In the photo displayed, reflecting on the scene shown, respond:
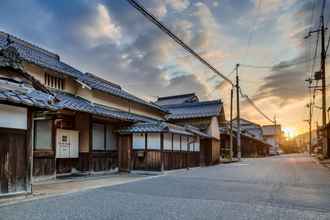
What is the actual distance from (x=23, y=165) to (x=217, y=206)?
551cm

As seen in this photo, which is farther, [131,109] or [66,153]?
[131,109]

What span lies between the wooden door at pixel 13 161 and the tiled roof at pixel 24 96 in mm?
895

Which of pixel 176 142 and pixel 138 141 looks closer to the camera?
pixel 138 141

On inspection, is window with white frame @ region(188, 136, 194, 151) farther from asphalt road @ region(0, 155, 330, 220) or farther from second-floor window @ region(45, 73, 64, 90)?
asphalt road @ region(0, 155, 330, 220)

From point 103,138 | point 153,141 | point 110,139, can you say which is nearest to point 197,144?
point 153,141

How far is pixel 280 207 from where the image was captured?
7.34 metres

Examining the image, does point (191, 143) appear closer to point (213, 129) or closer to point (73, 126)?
point (213, 129)

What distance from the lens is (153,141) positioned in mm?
17203

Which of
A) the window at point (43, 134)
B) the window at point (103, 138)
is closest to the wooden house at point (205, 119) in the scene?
the window at point (103, 138)

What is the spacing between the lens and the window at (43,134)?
12.3 metres

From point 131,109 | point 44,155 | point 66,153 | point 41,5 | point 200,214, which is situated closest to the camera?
point 200,214

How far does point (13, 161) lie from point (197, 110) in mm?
22473

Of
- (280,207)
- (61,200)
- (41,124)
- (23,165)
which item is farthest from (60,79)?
(280,207)

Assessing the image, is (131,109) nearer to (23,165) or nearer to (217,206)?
(23,165)
